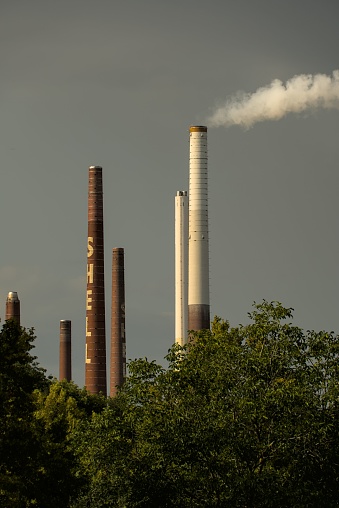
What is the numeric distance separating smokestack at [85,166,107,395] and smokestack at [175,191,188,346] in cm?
2046

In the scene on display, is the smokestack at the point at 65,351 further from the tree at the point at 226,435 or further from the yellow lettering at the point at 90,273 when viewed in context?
the tree at the point at 226,435

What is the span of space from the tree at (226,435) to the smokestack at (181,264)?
63825 mm

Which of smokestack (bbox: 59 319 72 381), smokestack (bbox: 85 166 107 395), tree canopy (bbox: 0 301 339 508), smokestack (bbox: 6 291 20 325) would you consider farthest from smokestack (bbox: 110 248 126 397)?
tree canopy (bbox: 0 301 339 508)

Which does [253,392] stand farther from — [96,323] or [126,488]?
[96,323]

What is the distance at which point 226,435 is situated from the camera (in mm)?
41094

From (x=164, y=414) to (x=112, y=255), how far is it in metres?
67.2

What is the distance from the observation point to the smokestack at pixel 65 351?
12081 cm

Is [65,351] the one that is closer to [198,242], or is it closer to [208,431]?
[198,242]

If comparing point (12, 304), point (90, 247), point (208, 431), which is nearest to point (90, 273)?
point (90, 247)

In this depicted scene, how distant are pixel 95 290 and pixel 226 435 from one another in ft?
157

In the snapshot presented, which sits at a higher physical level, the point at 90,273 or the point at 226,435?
the point at 90,273

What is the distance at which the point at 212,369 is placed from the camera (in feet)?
145

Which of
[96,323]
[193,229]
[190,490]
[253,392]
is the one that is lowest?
[190,490]

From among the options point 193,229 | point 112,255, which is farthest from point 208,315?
point 112,255
